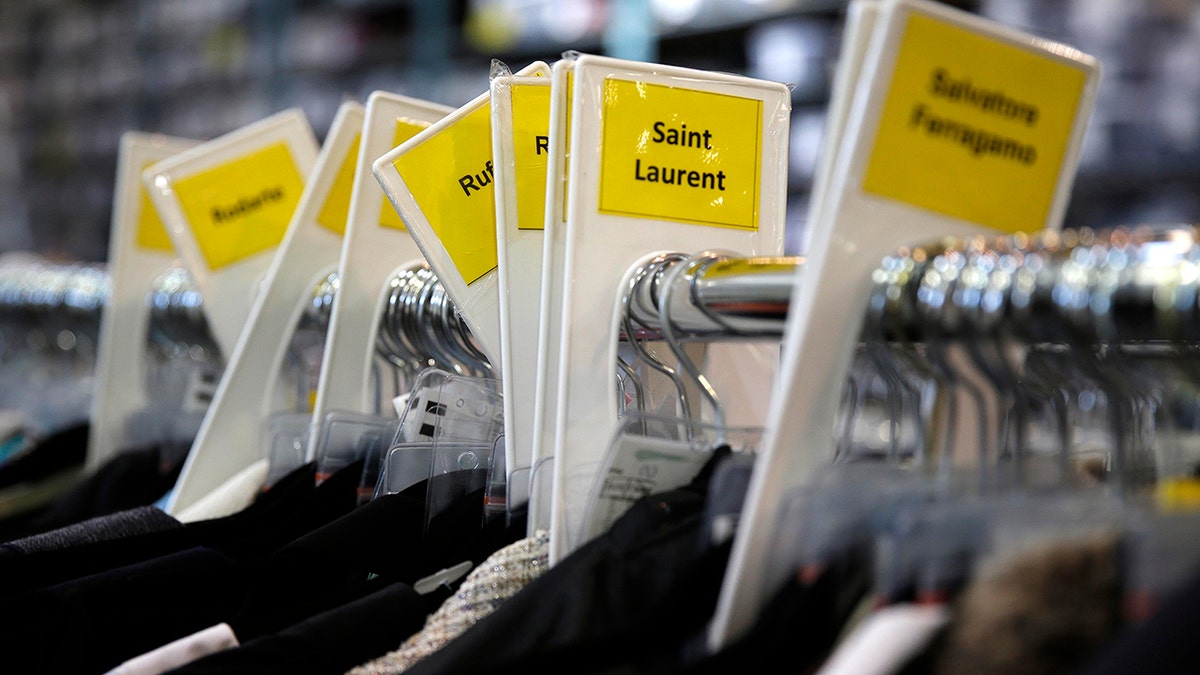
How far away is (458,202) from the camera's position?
828 millimetres

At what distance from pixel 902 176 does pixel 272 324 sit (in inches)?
28.3

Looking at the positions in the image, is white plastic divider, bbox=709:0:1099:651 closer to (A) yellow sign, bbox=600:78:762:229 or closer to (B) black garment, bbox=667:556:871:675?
(B) black garment, bbox=667:556:871:675

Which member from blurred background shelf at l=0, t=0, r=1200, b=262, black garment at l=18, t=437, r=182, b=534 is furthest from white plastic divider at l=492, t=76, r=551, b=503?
blurred background shelf at l=0, t=0, r=1200, b=262

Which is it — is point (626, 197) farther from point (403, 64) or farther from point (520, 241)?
point (403, 64)

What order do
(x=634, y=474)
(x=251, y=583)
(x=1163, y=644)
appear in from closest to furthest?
1. (x=1163, y=644)
2. (x=634, y=474)
3. (x=251, y=583)

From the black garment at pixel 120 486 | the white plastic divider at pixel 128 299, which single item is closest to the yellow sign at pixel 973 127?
the black garment at pixel 120 486

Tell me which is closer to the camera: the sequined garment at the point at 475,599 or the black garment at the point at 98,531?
the sequined garment at the point at 475,599

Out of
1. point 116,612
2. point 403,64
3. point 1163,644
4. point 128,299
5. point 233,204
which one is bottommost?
point 116,612

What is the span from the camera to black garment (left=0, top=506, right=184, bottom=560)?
0.81 meters

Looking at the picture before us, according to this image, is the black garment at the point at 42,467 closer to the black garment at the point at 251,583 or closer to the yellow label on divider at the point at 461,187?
the black garment at the point at 251,583

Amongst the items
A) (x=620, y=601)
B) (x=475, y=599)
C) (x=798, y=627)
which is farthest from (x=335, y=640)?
(x=798, y=627)

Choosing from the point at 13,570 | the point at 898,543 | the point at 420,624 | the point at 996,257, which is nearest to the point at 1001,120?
the point at 996,257

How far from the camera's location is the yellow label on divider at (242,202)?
115 cm

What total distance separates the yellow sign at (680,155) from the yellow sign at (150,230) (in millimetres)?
803
